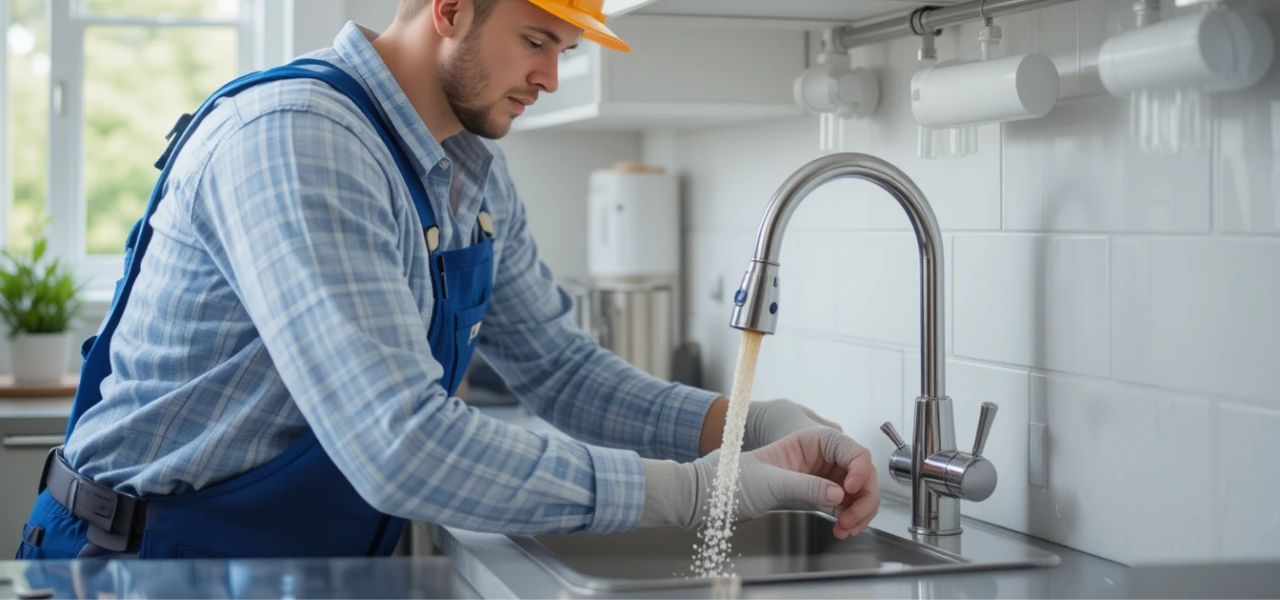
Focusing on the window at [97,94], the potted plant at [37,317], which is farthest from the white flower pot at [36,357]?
the window at [97,94]

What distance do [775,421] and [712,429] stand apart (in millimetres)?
82

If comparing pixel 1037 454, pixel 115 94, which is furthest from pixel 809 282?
pixel 115 94

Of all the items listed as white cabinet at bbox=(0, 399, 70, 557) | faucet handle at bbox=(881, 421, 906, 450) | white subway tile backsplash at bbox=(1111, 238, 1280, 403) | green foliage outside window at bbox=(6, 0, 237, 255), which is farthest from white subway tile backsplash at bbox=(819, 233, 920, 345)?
green foliage outside window at bbox=(6, 0, 237, 255)

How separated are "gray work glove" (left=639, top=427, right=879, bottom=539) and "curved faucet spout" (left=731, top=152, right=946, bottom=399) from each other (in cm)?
12

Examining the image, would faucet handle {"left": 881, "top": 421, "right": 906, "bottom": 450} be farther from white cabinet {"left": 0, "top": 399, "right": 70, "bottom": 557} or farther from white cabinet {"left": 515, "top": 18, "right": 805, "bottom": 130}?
white cabinet {"left": 0, "top": 399, "right": 70, "bottom": 557}

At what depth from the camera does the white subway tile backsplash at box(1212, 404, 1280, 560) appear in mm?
1168

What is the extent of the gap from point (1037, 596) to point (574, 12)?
0.73m

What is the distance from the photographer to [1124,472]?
4.41 feet

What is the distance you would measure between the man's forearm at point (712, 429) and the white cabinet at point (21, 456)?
1.34m

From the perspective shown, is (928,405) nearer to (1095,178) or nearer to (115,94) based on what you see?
(1095,178)

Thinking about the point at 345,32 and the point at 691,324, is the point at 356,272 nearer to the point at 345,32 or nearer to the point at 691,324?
the point at 345,32

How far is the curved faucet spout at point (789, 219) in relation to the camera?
51.0 inches

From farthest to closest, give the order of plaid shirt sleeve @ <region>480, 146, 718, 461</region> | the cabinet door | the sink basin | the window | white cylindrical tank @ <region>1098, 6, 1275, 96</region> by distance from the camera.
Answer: the window → the cabinet door → plaid shirt sleeve @ <region>480, 146, 718, 461</region> → the sink basin → white cylindrical tank @ <region>1098, 6, 1275, 96</region>

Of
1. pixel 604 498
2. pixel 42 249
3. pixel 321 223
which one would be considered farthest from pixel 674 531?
pixel 42 249
